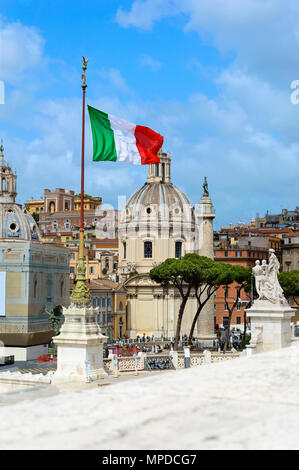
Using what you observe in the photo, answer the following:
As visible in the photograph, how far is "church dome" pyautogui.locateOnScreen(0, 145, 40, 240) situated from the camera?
186 ft

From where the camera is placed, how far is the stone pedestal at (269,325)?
21.5 meters

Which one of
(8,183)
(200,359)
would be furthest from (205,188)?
(200,359)

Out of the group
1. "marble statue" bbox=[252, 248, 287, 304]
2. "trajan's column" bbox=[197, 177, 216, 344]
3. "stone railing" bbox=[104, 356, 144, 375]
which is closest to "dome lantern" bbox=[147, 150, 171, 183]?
"trajan's column" bbox=[197, 177, 216, 344]

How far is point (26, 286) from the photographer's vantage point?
51656 millimetres

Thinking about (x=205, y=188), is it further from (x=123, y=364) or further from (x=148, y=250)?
(x=123, y=364)

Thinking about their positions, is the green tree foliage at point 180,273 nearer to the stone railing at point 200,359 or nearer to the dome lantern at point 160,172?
the stone railing at point 200,359

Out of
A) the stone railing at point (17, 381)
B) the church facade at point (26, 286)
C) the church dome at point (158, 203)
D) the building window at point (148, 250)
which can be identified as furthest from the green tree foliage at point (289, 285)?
the stone railing at point (17, 381)

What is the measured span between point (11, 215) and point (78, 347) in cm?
3727

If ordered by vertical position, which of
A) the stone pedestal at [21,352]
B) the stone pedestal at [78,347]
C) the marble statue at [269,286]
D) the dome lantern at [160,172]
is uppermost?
the dome lantern at [160,172]

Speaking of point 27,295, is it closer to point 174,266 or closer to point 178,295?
point 174,266

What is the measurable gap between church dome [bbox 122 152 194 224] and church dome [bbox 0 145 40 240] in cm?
1776
